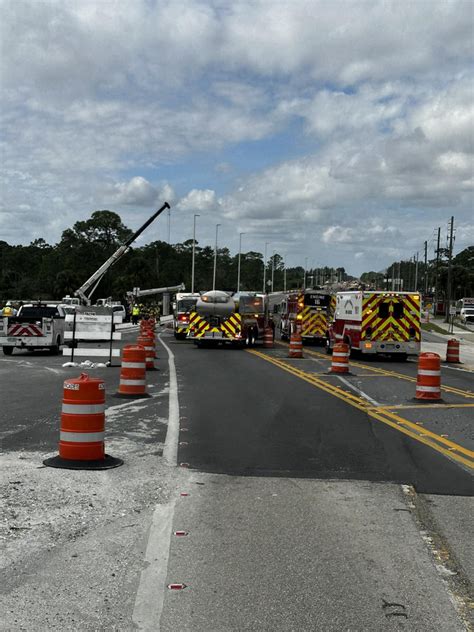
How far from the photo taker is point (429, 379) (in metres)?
15.4

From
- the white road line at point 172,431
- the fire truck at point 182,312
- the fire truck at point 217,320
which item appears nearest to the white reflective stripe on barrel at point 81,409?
the white road line at point 172,431

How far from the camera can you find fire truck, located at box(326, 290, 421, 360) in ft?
94.6

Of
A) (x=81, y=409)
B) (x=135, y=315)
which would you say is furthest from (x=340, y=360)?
(x=135, y=315)

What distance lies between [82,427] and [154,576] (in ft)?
11.7

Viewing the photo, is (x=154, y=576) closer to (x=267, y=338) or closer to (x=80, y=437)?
(x=80, y=437)

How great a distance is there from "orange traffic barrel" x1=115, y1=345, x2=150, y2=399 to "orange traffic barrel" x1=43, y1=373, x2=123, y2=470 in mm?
6082

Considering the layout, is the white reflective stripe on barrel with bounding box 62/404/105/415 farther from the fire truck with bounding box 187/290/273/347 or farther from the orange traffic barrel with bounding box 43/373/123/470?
the fire truck with bounding box 187/290/273/347

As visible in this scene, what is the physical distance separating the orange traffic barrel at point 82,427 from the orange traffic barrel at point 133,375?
Answer: 6082 mm

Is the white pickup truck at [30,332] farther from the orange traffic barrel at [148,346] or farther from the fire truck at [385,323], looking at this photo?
the fire truck at [385,323]

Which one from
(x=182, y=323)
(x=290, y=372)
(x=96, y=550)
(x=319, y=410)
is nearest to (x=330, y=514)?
(x=96, y=550)

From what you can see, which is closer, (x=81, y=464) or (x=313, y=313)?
(x=81, y=464)

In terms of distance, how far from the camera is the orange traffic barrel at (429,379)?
50.3 feet

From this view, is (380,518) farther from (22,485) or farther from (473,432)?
(473,432)

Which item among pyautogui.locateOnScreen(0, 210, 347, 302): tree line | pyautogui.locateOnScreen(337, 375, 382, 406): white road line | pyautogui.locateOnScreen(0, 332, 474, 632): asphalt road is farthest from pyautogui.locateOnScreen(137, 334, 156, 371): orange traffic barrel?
pyautogui.locateOnScreen(0, 210, 347, 302): tree line
